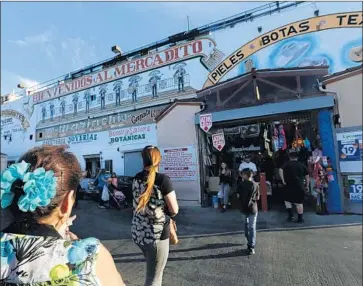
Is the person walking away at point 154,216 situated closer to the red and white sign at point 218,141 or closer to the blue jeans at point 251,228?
the blue jeans at point 251,228

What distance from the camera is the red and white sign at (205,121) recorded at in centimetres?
966

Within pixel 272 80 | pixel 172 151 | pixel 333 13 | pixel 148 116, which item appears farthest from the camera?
pixel 148 116

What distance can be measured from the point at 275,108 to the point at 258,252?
15.6ft

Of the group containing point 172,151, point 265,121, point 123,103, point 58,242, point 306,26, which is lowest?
point 58,242

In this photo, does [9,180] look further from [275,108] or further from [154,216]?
[275,108]

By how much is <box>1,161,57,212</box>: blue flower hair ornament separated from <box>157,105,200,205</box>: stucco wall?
8.91 metres

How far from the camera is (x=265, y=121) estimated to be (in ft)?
31.3

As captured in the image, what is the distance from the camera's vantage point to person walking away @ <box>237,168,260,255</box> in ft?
16.3

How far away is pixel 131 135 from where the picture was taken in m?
14.4

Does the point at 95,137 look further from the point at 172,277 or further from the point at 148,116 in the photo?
the point at 172,277

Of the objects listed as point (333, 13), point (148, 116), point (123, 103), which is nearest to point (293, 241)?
point (333, 13)

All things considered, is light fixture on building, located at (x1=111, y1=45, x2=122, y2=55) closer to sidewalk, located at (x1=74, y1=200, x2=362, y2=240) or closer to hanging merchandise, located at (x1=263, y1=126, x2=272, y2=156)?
hanging merchandise, located at (x1=263, y1=126, x2=272, y2=156)

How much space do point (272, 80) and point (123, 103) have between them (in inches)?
326

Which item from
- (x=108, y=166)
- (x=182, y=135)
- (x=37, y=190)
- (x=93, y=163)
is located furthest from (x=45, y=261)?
(x=93, y=163)
